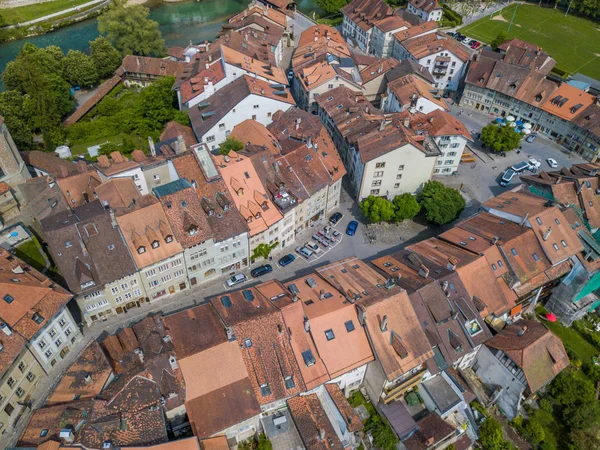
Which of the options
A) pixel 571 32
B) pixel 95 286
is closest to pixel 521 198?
pixel 95 286

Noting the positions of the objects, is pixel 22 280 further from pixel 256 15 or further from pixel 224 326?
pixel 256 15

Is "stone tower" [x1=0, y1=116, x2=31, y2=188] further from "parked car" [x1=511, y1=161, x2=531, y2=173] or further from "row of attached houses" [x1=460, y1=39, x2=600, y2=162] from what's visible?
"row of attached houses" [x1=460, y1=39, x2=600, y2=162]

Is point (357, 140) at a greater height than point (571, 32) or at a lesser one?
greater

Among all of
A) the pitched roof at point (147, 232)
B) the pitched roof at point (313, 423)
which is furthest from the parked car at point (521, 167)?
the pitched roof at point (147, 232)

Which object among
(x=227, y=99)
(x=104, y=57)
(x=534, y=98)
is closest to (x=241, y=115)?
(x=227, y=99)

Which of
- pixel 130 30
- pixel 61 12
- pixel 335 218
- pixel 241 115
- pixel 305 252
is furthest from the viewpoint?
pixel 61 12

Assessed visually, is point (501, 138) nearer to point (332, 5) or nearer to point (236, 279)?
point (236, 279)
